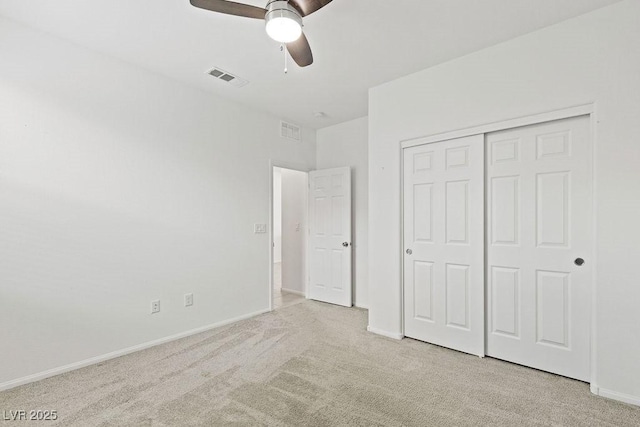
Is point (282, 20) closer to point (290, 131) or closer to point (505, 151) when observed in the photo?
point (505, 151)

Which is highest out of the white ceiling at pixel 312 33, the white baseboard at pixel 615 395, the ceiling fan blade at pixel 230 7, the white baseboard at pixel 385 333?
the white ceiling at pixel 312 33

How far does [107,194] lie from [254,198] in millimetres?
1616

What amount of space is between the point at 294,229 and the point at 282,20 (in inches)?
147

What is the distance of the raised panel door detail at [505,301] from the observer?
8.35ft

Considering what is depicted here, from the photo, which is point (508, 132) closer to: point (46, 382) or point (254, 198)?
point (254, 198)

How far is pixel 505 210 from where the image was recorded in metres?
2.60

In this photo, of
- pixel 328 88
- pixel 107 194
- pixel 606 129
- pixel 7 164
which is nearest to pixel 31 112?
pixel 7 164

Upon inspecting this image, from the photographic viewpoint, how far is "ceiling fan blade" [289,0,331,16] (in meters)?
1.64

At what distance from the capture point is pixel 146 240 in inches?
116

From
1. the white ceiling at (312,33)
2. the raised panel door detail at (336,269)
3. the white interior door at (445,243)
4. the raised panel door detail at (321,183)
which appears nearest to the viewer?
the white ceiling at (312,33)

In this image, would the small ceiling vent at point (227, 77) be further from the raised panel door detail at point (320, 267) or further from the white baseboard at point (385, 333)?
the white baseboard at point (385, 333)

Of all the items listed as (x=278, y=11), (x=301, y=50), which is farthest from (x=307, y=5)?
(x=301, y=50)

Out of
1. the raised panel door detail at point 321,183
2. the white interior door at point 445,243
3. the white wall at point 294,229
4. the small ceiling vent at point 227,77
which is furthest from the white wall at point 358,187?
the small ceiling vent at point 227,77

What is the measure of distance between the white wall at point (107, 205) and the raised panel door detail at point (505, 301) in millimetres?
2730
